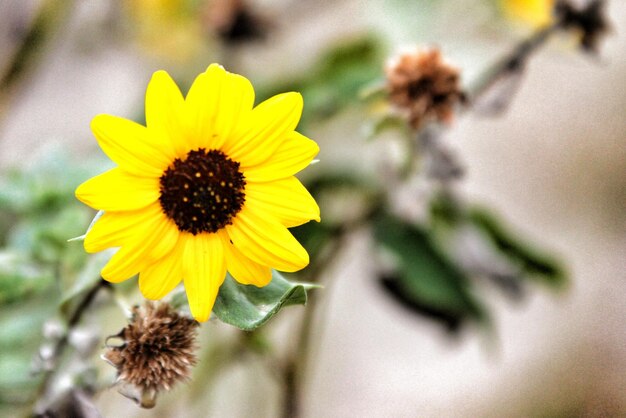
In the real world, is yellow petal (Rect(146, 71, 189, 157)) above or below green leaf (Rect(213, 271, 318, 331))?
above

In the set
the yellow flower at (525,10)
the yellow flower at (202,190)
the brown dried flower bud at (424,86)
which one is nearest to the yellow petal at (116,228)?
the yellow flower at (202,190)

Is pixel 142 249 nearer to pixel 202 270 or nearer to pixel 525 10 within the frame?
pixel 202 270

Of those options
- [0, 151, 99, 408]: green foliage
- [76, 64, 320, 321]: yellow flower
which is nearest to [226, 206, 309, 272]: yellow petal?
[76, 64, 320, 321]: yellow flower

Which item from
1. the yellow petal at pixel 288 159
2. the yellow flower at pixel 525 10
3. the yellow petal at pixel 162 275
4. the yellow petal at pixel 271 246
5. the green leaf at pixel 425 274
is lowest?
the yellow petal at pixel 162 275

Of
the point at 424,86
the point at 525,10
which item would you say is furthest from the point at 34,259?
the point at 525,10

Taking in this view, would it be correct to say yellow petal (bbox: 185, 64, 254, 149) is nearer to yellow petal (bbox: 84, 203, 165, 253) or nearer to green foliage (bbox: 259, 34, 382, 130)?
yellow petal (bbox: 84, 203, 165, 253)

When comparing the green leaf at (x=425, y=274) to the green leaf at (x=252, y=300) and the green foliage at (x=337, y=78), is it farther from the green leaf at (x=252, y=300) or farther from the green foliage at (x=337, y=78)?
the green leaf at (x=252, y=300)

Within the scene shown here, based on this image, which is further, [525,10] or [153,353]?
[525,10]
